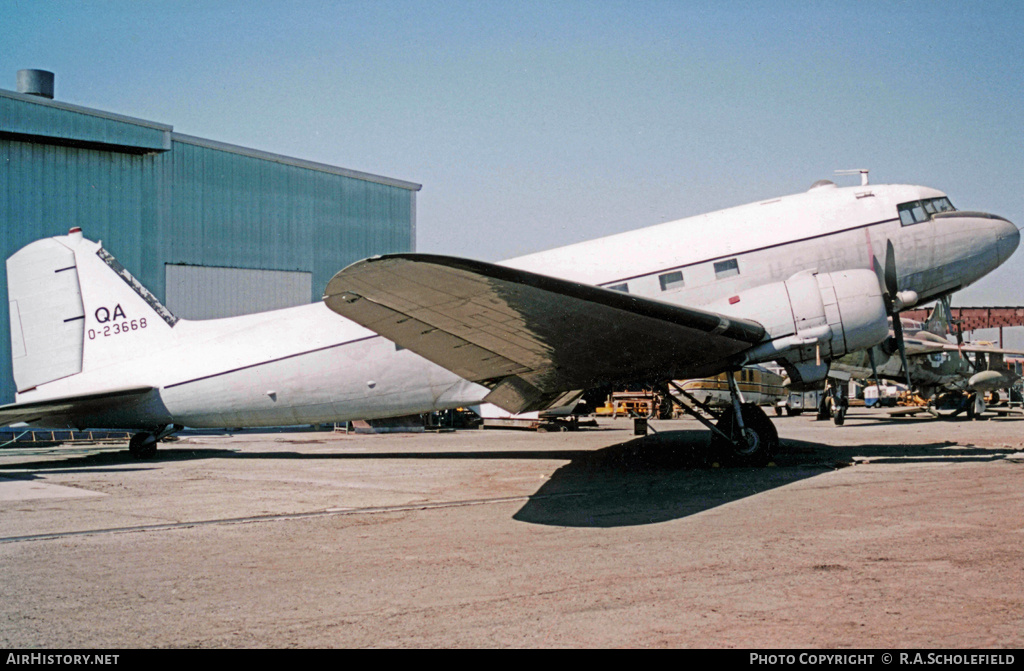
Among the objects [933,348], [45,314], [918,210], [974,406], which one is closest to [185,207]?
[45,314]

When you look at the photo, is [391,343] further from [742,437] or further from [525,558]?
[525,558]

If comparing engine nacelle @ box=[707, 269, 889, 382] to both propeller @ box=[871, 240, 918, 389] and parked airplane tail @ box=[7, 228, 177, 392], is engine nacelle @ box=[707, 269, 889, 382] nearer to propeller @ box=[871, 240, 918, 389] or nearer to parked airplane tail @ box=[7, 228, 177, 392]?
propeller @ box=[871, 240, 918, 389]

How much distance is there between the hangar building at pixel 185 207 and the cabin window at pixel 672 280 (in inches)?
894

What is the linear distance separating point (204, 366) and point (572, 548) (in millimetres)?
10494

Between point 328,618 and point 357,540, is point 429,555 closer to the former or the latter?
point 357,540

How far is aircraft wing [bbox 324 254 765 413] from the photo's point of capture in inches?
315

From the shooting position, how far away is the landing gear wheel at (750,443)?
12312mm

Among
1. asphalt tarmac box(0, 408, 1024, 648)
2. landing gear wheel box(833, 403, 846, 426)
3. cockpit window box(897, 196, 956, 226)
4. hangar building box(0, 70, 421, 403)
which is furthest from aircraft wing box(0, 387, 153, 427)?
landing gear wheel box(833, 403, 846, 426)

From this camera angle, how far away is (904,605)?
4625mm

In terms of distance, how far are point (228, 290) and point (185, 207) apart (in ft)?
11.8

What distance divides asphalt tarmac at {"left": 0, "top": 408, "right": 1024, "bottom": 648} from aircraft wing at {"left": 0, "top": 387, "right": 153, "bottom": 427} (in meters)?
2.12

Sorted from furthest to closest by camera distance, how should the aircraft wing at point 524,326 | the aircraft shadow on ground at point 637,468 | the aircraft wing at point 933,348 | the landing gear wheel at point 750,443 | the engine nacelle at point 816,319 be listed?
the aircraft wing at point 933,348
the landing gear wheel at point 750,443
the engine nacelle at point 816,319
the aircraft shadow on ground at point 637,468
the aircraft wing at point 524,326

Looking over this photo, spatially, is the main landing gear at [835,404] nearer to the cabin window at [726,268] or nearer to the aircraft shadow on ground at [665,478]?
the aircraft shadow on ground at [665,478]

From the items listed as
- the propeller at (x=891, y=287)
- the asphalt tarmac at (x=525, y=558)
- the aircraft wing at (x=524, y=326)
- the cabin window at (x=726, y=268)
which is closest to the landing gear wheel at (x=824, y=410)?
the propeller at (x=891, y=287)
